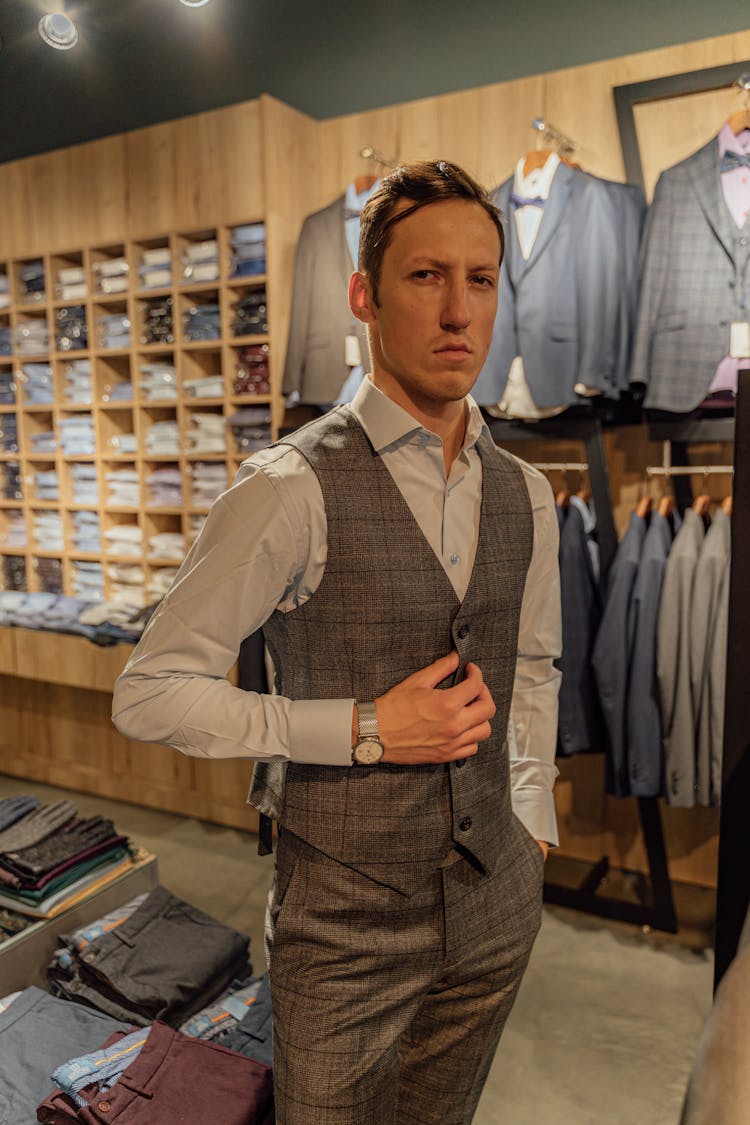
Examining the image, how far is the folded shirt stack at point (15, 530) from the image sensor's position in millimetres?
4586

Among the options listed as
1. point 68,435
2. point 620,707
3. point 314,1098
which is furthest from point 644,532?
point 68,435

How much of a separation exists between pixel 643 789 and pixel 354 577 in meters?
2.02

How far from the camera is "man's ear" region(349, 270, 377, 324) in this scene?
1.26m

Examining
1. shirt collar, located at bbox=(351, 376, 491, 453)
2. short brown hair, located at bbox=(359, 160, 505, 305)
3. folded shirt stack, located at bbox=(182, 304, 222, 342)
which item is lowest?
shirt collar, located at bbox=(351, 376, 491, 453)

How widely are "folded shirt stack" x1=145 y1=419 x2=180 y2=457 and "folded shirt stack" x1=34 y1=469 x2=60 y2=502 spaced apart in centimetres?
62

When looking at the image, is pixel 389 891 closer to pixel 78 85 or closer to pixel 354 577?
pixel 354 577

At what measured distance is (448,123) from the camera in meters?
3.45

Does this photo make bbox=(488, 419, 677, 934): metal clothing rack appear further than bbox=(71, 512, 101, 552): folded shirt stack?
No

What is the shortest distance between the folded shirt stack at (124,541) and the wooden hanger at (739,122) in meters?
2.83

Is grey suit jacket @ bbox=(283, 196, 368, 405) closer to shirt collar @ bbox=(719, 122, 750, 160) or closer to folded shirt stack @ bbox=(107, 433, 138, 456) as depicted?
folded shirt stack @ bbox=(107, 433, 138, 456)

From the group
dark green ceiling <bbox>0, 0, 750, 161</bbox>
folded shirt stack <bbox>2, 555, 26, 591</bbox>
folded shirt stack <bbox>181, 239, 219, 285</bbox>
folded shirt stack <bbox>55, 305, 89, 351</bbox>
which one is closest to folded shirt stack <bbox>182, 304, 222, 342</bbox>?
folded shirt stack <bbox>181, 239, 219, 285</bbox>

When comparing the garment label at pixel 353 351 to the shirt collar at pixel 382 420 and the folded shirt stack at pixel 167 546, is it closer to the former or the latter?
the folded shirt stack at pixel 167 546

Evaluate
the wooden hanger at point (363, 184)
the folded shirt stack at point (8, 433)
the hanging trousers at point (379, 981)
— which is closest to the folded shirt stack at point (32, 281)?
the folded shirt stack at point (8, 433)

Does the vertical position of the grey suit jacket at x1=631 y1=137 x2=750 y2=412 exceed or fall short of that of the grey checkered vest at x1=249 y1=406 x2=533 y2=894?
it exceeds it
